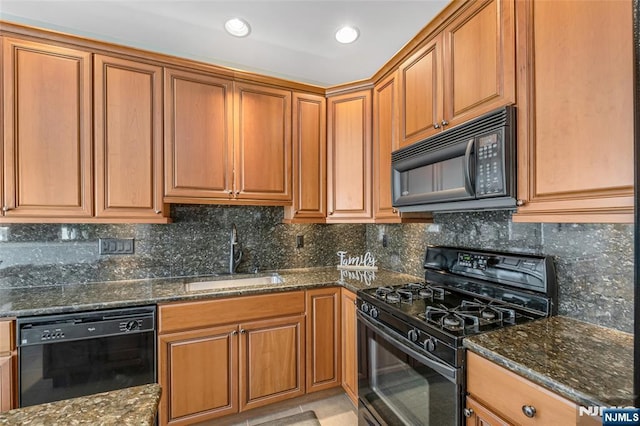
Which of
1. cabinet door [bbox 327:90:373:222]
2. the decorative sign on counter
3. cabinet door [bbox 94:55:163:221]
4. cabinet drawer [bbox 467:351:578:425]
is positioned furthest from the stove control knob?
cabinet door [bbox 94:55:163:221]

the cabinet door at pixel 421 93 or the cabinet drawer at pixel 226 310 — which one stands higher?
the cabinet door at pixel 421 93

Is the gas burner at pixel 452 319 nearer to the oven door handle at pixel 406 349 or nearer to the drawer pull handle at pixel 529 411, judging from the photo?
the oven door handle at pixel 406 349

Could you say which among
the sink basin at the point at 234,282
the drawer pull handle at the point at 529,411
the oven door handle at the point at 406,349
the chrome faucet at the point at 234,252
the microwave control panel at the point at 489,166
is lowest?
the oven door handle at the point at 406,349

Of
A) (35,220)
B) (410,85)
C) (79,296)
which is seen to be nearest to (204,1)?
(410,85)

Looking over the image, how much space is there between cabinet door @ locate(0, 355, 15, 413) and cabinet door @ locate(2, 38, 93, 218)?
78 cm

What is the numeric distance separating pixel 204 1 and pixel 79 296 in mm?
1916

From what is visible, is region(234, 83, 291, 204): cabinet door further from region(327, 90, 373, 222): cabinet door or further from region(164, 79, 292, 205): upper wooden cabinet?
region(327, 90, 373, 222): cabinet door

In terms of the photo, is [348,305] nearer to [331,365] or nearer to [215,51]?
[331,365]

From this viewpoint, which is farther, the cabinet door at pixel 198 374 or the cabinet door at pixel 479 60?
the cabinet door at pixel 198 374

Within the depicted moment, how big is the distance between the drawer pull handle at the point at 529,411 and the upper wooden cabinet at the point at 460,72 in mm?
1124

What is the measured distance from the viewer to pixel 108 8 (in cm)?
179

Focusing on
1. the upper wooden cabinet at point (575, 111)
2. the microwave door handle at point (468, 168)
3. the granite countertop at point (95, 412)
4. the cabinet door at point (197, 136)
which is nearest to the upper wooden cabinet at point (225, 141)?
the cabinet door at point (197, 136)

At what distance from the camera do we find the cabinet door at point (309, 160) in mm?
2363

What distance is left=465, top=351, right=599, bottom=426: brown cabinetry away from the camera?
0.79 meters
